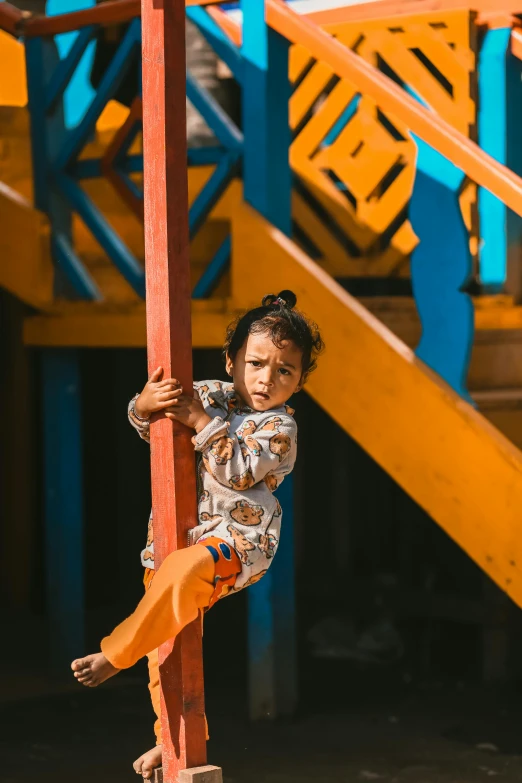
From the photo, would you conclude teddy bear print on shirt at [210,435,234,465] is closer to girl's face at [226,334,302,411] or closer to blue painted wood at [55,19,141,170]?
girl's face at [226,334,302,411]

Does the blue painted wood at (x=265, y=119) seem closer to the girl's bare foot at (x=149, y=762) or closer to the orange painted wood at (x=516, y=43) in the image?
the orange painted wood at (x=516, y=43)

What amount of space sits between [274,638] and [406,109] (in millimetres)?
2466

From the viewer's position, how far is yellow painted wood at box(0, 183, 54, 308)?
6.09m

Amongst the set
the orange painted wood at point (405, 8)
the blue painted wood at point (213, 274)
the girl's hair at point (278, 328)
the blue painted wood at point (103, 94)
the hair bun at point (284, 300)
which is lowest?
the girl's hair at point (278, 328)

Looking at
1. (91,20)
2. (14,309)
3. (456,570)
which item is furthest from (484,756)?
(14,309)

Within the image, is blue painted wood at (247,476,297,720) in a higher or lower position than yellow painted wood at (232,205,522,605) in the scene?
lower

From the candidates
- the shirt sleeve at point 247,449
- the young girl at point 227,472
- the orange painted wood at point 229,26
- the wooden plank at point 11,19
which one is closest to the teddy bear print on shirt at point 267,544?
the young girl at point 227,472

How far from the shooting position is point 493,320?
6414mm

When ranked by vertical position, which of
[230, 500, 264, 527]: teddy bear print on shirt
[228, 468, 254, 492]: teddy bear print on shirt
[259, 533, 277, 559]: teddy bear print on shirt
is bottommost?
[259, 533, 277, 559]: teddy bear print on shirt

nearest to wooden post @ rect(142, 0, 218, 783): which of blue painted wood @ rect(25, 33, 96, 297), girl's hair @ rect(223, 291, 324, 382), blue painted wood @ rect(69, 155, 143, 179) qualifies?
girl's hair @ rect(223, 291, 324, 382)

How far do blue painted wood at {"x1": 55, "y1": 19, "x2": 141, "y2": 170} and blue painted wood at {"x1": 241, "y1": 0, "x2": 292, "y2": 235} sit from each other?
1.76 ft

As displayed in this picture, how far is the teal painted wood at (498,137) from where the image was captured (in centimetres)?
676

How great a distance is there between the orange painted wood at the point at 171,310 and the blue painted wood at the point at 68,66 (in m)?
2.96

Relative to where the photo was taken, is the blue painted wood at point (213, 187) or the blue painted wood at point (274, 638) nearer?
the blue painted wood at point (213, 187)
